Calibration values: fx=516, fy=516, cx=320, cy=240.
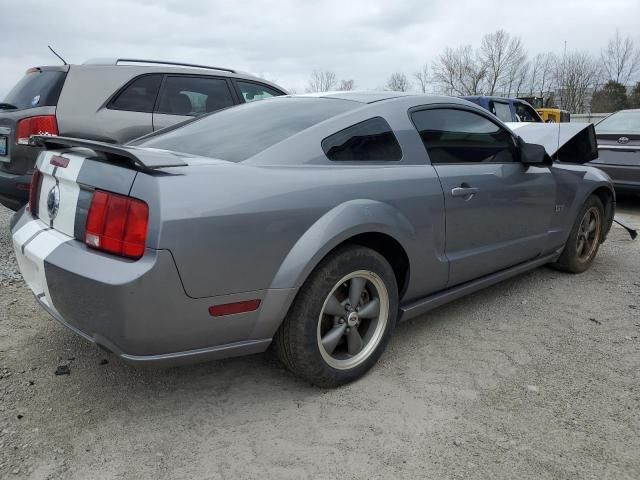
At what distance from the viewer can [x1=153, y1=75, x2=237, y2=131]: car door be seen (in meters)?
5.01

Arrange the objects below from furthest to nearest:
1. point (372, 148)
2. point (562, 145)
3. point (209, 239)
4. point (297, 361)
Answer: point (562, 145) < point (372, 148) < point (297, 361) < point (209, 239)

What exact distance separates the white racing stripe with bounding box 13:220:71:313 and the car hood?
3444 mm

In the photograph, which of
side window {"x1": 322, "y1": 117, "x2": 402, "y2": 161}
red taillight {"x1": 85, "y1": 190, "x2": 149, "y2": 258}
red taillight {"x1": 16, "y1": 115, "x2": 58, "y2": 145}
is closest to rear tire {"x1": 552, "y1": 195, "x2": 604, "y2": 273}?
side window {"x1": 322, "y1": 117, "x2": 402, "y2": 161}

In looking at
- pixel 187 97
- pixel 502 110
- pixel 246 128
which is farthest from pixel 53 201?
pixel 502 110

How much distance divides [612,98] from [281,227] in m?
49.8

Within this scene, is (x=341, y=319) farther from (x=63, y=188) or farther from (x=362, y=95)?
(x=63, y=188)

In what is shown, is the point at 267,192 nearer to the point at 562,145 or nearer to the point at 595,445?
the point at 595,445

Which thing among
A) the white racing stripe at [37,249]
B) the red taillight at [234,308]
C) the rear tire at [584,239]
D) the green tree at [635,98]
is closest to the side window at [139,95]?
the white racing stripe at [37,249]

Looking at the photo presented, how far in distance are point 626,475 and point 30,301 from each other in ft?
11.6

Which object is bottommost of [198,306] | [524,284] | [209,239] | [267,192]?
[524,284]

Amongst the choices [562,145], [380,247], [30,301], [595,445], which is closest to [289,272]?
[380,247]

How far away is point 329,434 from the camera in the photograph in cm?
219

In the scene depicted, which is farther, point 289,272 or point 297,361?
point 297,361

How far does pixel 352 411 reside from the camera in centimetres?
236
